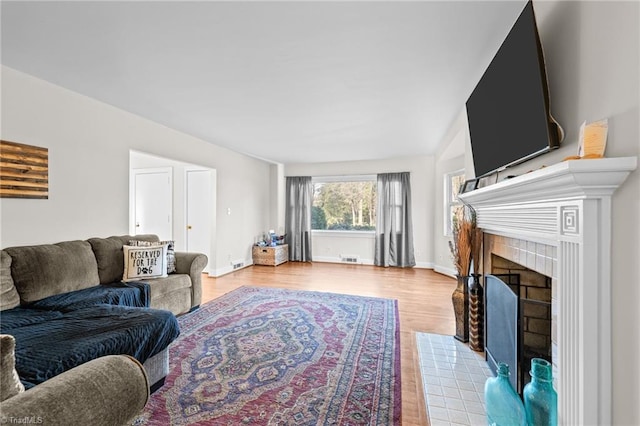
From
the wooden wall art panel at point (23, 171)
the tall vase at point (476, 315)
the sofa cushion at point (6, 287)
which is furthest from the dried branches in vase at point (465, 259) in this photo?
the wooden wall art panel at point (23, 171)

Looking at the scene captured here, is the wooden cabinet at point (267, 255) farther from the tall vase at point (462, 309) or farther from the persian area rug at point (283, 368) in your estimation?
the tall vase at point (462, 309)

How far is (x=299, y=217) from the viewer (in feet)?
21.7

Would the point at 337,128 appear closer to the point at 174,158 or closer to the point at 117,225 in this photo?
the point at 174,158

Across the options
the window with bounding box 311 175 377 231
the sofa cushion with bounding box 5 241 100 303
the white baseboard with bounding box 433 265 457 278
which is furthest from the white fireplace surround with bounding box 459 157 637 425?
the window with bounding box 311 175 377 231

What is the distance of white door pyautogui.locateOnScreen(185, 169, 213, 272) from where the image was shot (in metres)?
5.28

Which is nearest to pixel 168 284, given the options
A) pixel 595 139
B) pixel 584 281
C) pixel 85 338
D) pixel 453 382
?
pixel 85 338

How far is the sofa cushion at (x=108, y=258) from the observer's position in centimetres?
282

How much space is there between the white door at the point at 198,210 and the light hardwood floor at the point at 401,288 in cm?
88

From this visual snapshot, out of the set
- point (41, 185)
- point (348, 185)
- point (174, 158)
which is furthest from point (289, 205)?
point (41, 185)

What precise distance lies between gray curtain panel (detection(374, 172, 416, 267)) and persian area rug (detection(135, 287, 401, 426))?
8.55 ft

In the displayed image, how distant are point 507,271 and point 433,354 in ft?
2.90

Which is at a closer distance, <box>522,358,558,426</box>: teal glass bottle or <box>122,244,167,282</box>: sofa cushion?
<box>522,358,558,426</box>: teal glass bottle

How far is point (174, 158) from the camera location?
160 inches

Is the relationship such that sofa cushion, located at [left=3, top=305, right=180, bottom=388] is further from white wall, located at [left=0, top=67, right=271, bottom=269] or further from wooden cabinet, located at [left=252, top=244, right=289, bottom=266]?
wooden cabinet, located at [left=252, top=244, right=289, bottom=266]
